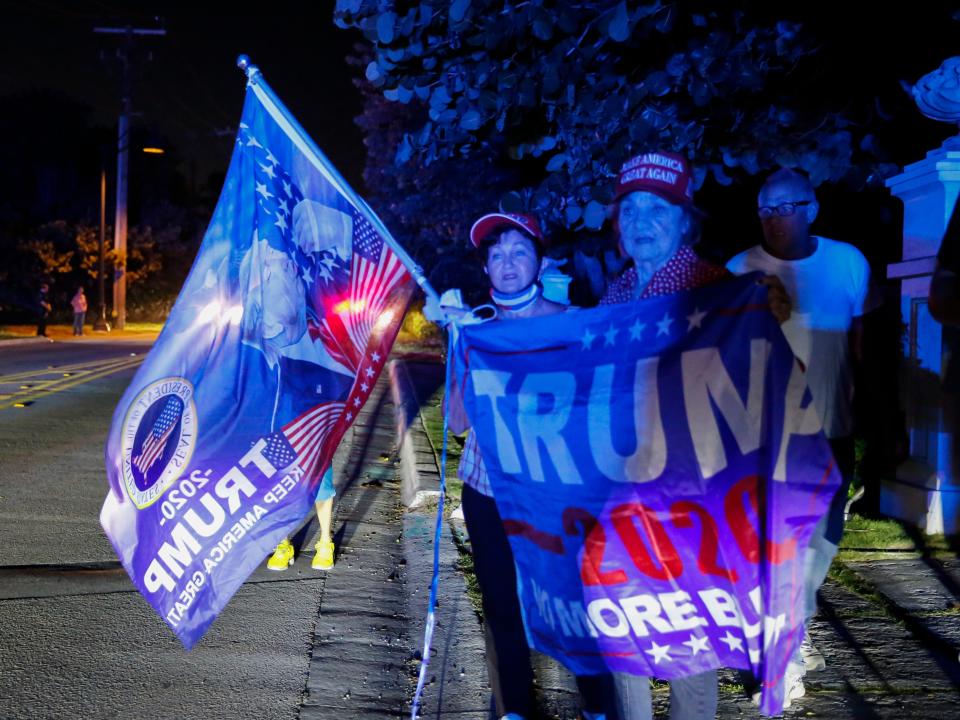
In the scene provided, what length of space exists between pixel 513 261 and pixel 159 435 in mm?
1445

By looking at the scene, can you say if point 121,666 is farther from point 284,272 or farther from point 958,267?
point 958,267

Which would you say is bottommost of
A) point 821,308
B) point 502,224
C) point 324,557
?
point 324,557

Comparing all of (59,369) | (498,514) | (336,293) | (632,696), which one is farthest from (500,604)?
(59,369)

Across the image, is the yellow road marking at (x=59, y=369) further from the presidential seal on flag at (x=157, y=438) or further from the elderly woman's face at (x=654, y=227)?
the elderly woman's face at (x=654, y=227)

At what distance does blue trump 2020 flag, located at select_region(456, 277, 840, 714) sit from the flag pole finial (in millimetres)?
1491

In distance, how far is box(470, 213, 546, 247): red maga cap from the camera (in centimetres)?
302

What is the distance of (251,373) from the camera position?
3.25 m

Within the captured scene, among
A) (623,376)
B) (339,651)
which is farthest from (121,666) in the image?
(623,376)

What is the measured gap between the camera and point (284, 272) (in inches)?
131

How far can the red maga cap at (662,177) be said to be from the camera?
102 inches

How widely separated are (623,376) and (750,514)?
1.72ft

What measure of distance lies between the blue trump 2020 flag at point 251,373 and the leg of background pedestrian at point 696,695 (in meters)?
1.45

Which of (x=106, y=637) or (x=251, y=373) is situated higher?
(x=251, y=373)

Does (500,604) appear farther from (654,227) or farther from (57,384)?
(57,384)
